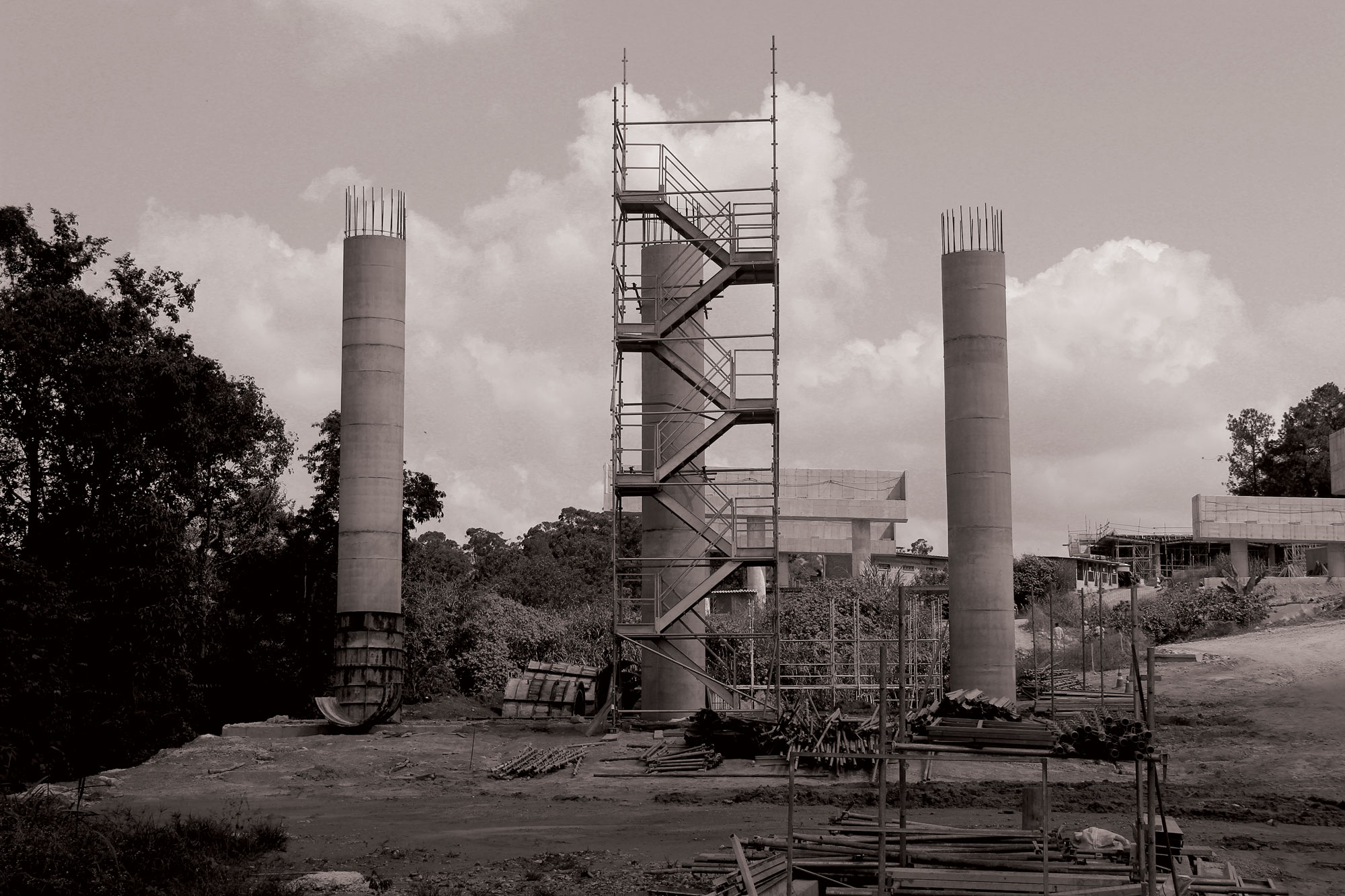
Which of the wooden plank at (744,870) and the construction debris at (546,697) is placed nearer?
the wooden plank at (744,870)

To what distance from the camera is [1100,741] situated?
28641 millimetres

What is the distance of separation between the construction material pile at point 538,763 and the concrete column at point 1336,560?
4247 cm

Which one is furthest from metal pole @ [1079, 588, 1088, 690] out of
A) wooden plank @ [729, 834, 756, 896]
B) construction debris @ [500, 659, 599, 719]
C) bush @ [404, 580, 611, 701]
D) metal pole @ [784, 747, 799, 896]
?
metal pole @ [784, 747, 799, 896]

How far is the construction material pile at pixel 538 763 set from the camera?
95.0 ft

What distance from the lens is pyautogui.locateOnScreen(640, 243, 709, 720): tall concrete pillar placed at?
35094 millimetres

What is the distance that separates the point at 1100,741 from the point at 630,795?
8984 mm

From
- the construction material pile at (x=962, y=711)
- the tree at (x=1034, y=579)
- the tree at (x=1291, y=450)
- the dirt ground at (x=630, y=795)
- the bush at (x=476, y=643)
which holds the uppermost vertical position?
the tree at (x=1291, y=450)

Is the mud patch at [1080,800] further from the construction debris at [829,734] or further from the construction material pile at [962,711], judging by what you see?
the construction material pile at [962,711]

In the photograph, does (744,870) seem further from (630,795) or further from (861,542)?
(861,542)

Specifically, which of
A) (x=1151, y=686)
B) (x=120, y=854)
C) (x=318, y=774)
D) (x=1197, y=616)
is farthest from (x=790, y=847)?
(x=1197, y=616)

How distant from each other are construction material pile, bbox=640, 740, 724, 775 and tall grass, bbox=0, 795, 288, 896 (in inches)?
334

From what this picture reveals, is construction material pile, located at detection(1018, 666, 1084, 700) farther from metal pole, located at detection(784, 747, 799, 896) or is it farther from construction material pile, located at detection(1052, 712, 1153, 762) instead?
metal pole, located at detection(784, 747, 799, 896)

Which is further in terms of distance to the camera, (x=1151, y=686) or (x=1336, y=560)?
(x=1336, y=560)

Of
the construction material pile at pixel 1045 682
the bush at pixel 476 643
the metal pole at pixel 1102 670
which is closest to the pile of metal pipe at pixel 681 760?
the metal pole at pixel 1102 670
